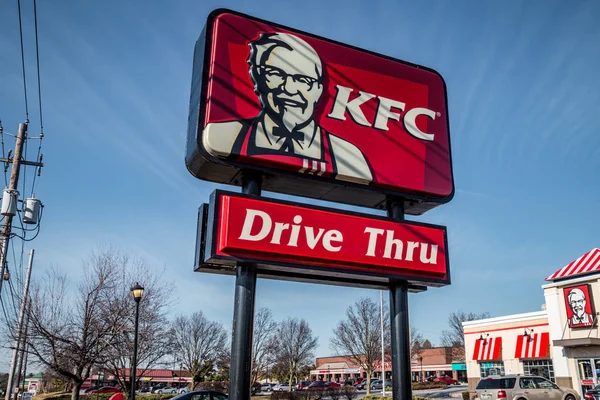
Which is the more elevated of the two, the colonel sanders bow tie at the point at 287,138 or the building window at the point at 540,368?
the colonel sanders bow tie at the point at 287,138

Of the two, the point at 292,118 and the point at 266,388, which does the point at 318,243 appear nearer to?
the point at 292,118

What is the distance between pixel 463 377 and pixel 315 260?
261 ft

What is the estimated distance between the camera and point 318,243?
7.70 meters

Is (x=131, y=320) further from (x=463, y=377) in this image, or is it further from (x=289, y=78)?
(x=463, y=377)

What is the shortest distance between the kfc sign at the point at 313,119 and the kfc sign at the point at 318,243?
2.45ft

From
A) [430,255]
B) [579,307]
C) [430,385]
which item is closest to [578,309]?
[579,307]

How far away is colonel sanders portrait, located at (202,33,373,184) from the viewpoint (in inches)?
309

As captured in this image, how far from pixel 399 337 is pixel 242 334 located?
293cm

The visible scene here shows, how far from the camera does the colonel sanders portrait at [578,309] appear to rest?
Result: 76.5 ft

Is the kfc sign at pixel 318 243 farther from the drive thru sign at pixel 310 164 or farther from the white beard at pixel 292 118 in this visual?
the white beard at pixel 292 118

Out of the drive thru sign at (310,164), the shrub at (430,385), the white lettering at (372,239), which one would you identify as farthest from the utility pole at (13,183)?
the shrub at (430,385)

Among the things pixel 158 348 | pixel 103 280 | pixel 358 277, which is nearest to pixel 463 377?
pixel 158 348

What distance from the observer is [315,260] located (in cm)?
767

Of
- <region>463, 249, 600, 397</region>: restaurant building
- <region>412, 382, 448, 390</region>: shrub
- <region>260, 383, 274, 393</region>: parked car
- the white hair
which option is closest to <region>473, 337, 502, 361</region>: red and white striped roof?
<region>463, 249, 600, 397</region>: restaurant building
